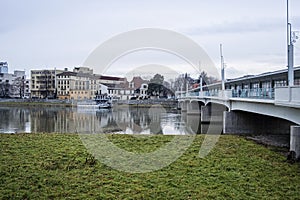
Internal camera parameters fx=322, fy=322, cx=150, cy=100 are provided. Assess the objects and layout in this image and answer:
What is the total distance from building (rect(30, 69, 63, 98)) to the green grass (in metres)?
85.2

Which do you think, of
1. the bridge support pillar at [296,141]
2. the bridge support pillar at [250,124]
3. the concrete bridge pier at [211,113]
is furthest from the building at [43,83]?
the bridge support pillar at [296,141]

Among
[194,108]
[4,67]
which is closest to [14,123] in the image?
[194,108]

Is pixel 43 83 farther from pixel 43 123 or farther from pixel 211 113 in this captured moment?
pixel 211 113

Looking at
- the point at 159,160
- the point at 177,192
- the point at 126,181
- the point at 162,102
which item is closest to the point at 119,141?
the point at 159,160

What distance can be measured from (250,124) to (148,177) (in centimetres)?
1626

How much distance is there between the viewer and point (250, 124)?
23203mm

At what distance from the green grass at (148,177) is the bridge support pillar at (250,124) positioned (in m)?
10.8

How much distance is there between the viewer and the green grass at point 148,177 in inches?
286

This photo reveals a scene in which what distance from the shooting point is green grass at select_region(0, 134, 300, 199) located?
726cm

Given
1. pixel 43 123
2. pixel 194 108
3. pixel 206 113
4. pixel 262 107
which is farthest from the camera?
pixel 194 108

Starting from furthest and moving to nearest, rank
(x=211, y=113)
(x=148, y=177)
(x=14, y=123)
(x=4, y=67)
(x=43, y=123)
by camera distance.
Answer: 1. (x=4, y=67)
2. (x=211, y=113)
3. (x=43, y=123)
4. (x=14, y=123)
5. (x=148, y=177)

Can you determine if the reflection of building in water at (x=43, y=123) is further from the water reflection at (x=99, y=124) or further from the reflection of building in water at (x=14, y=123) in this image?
the reflection of building in water at (x=14, y=123)

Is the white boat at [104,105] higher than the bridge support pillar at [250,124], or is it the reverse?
the white boat at [104,105]

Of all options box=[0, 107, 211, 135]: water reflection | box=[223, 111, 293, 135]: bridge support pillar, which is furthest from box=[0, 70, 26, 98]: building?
box=[223, 111, 293, 135]: bridge support pillar
